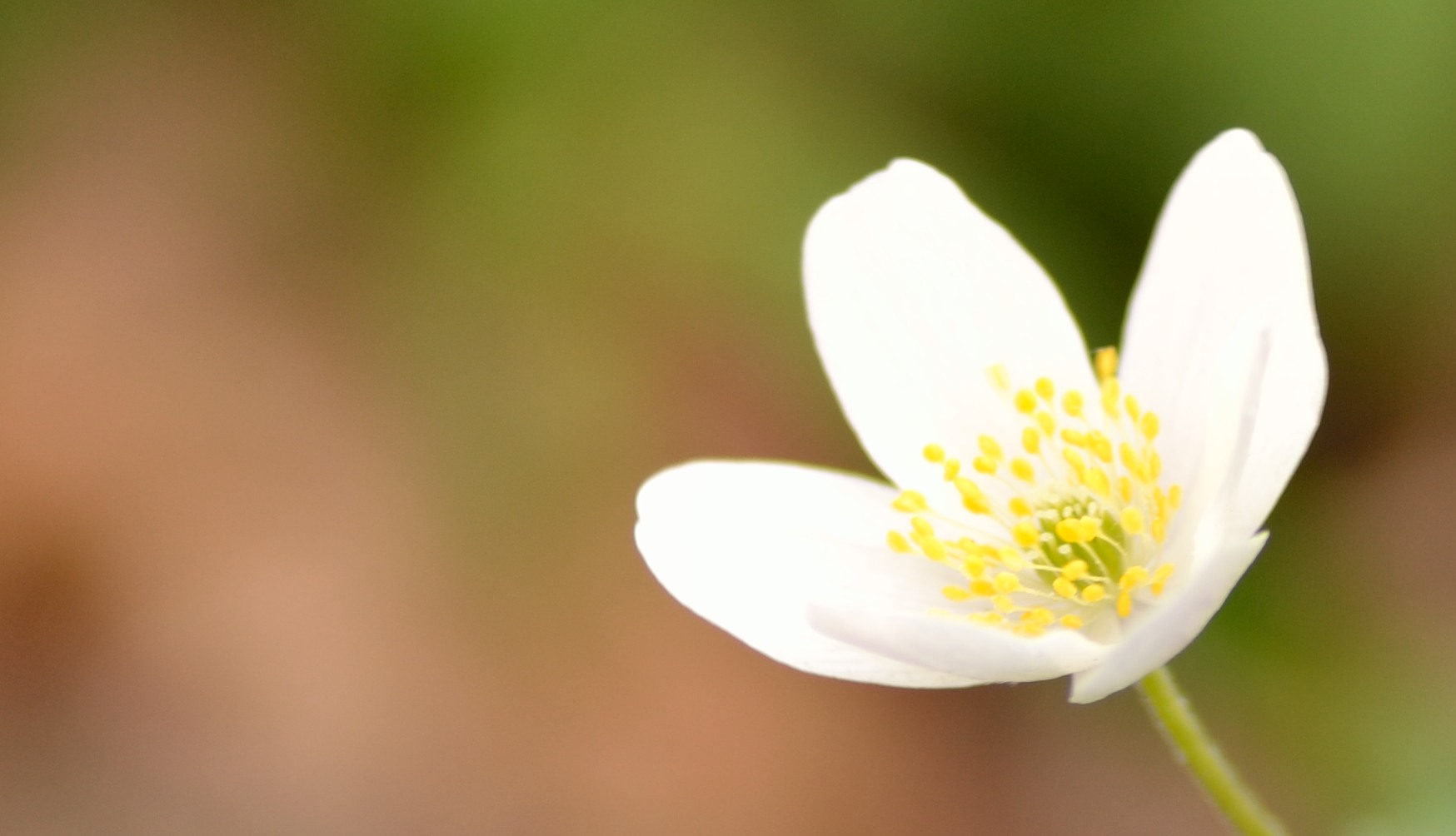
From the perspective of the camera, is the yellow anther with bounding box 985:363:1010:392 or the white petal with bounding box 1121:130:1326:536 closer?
the white petal with bounding box 1121:130:1326:536

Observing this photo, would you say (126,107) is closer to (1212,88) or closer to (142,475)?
(142,475)

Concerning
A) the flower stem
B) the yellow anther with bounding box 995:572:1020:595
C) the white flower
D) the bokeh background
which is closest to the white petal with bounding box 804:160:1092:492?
the white flower

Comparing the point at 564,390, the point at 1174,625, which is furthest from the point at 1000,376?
the point at 564,390

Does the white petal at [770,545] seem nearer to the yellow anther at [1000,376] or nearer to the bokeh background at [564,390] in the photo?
the yellow anther at [1000,376]

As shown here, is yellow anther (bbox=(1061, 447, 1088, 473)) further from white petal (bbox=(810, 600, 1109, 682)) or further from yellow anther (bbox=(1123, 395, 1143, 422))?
white petal (bbox=(810, 600, 1109, 682))

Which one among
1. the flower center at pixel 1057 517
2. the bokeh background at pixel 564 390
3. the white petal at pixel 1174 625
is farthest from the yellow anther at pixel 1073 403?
the bokeh background at pixel 564 390

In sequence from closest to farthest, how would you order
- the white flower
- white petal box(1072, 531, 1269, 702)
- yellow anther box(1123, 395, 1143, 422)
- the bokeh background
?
white petal box(1072, 531, 1269, 702) < the white flower < yellow anther box(1123, 395, 1143, 422) < the bokeh background
